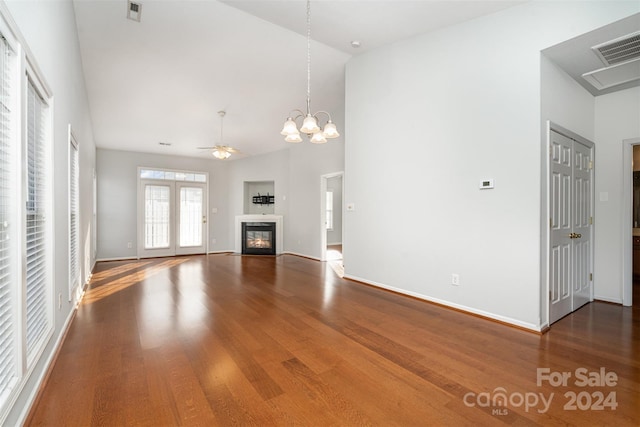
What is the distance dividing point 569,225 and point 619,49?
5.82 ft

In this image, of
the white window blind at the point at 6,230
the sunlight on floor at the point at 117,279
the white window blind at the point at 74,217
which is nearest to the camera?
the white window blind at the point at 6,230

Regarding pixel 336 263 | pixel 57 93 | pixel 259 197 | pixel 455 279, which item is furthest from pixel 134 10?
pixel 259 197

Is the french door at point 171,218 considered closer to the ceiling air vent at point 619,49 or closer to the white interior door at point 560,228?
the white interior door at point 560,228

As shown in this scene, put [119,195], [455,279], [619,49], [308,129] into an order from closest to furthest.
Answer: [619,49] < [308,129] < [455,279] < [119,195]

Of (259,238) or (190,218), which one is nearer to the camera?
(259,238)

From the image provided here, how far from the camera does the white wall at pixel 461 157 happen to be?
292 cm

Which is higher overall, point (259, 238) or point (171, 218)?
point (171, 218)

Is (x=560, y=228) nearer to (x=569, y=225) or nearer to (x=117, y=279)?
(x=569, y=225)

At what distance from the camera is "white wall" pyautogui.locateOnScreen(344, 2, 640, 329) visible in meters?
2.92

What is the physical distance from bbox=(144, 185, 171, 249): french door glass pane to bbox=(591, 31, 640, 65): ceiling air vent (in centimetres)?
903

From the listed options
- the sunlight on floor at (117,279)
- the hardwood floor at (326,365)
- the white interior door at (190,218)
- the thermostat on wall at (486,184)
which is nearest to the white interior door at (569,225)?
the hardwood floor at (326,365)

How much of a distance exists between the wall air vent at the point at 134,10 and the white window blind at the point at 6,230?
1.91 metres

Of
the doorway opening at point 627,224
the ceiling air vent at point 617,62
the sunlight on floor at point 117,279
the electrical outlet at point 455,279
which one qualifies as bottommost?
the sunlight on floor at point 117,279

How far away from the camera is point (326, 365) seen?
224cm
